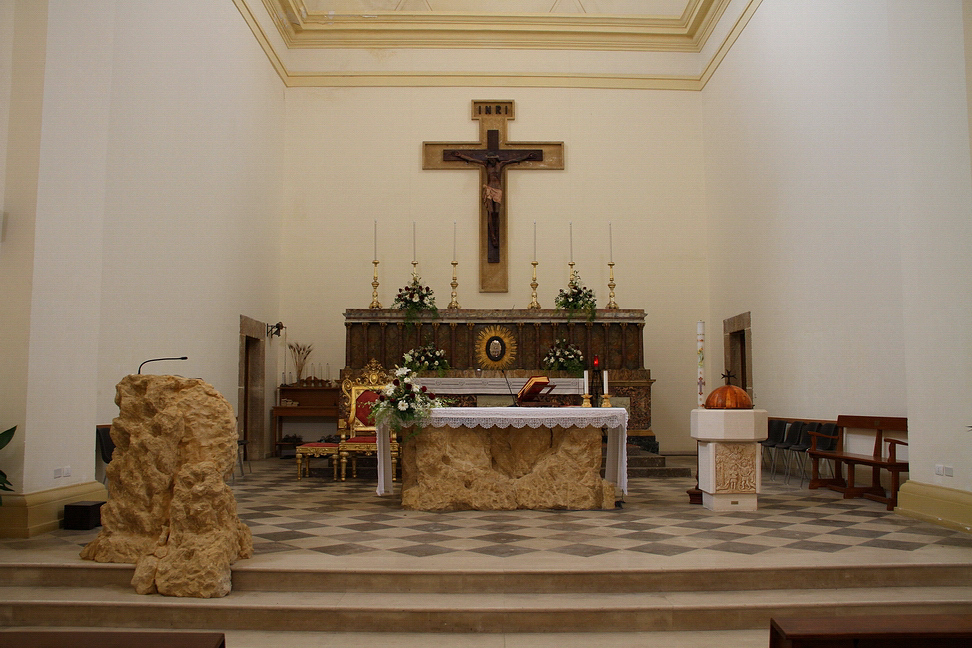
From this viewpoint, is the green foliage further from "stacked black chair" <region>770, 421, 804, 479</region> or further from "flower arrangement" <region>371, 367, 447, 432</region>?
"stacked black chair" <region>770, 421, 804, 479</region>

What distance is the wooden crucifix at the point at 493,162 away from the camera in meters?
12.8

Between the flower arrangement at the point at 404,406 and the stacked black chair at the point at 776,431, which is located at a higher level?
the flower arrangement at the point at 404,406

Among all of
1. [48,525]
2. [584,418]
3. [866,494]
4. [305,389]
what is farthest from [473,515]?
[305,389]

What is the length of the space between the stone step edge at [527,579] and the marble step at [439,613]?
0.58ft

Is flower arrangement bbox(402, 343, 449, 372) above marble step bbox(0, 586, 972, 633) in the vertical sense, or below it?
above

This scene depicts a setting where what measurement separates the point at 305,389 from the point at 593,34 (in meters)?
7.75

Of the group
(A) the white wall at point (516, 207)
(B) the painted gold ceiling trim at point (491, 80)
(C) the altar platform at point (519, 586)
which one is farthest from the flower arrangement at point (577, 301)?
(C) the altar platform at point (519, 586)

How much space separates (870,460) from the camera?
260 inches

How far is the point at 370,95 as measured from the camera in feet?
42.8

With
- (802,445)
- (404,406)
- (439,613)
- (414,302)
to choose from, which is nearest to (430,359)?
(414,302)

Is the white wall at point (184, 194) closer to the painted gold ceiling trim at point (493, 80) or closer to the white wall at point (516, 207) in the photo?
the white wall at point (516, 207)

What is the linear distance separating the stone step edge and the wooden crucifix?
876 cm

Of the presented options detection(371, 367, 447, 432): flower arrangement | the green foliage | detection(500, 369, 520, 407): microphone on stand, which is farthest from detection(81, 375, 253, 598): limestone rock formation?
detection(500, 369, 520, 407): microphone on stand

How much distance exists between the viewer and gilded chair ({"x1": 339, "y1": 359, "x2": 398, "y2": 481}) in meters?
8.51
